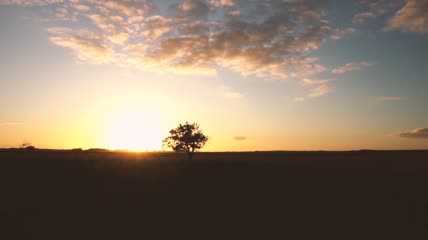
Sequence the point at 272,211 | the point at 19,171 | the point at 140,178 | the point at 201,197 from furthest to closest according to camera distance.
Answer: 1. the point at 19,171
2. the point at 140,178
3. the point at 201,197
4. the point at 272,211

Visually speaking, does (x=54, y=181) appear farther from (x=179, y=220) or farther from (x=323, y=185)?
(x=323, y=185)

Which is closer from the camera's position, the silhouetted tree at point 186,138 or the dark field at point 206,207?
the dark field at point 206,207

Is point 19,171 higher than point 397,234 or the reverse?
Answer: higher

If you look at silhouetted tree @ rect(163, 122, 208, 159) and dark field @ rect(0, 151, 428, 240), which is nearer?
dark field @ rect(0, 151, 428, 240)

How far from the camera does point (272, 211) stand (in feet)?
69.2

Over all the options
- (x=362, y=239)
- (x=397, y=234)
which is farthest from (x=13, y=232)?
(x=397, y=234)

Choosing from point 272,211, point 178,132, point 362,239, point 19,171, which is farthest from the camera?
point 178,132

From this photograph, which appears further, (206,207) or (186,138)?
(186,138)

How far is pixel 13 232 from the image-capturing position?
16.5 metres

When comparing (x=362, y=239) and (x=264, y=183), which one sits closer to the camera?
(x=362, y=239)

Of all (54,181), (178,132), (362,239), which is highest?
(178,132)

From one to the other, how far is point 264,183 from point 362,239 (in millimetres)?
14684

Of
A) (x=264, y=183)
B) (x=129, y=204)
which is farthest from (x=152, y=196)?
(x=264, y=183)

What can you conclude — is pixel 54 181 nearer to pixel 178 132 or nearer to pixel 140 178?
pixel 140 178
